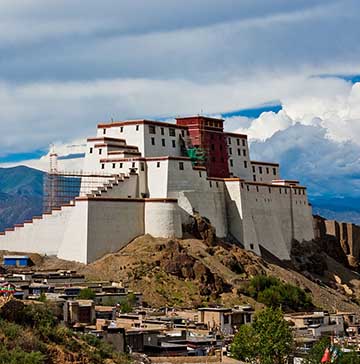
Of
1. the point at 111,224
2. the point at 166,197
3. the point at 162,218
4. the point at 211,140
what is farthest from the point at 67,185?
the point at 211,140

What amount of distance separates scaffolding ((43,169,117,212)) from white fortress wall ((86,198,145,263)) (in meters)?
4.71

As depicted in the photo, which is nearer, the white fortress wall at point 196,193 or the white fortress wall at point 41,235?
the white fortress wall at point 41,235

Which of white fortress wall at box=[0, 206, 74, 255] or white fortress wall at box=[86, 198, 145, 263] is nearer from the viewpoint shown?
white fortress wall at box=[86, 198, 145, 263]

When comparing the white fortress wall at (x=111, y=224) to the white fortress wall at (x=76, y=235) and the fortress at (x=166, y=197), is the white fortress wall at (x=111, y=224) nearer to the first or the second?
the fortress at (x=166, y=197)

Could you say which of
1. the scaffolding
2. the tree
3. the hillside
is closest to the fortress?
the scaffolding

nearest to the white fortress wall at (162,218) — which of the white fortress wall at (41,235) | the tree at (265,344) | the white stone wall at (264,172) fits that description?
the white fortress wall at (41,235)

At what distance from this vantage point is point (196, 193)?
8806cm

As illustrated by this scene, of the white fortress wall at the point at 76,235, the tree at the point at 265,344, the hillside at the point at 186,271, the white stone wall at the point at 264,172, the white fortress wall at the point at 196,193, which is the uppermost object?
the white stone wall at the point at 264,172

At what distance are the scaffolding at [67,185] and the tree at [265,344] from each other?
37909mm

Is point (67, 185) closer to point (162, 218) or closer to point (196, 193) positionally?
point (196, 193)

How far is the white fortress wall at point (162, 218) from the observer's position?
83.5 m

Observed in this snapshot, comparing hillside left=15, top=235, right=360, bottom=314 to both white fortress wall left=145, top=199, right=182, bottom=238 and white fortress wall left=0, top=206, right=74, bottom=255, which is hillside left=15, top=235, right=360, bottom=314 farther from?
white fortress wall left=0, top=206, right=74, bottom=255

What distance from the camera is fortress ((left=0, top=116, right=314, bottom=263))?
82.0 metres

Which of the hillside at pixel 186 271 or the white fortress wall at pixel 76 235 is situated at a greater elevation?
the white fortress wall at pixel 76 235
